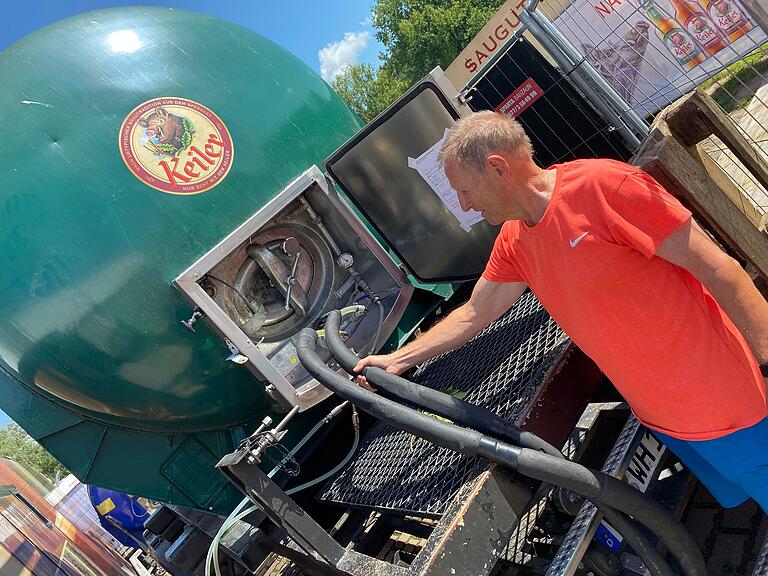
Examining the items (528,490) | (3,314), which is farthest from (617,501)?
(3,314)

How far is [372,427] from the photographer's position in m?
2.92

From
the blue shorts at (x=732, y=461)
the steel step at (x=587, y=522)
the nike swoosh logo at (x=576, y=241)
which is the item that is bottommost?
the blue shorts at (x=732, y=461)

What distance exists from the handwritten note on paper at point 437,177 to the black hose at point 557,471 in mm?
1388

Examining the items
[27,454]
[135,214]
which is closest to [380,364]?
[135,214]

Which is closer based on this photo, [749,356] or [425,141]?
[749,356]

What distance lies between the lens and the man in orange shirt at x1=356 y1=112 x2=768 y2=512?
146 cm

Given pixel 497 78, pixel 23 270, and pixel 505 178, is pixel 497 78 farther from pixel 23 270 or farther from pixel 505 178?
pixel 23 270

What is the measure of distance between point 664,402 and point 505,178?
2.71ft

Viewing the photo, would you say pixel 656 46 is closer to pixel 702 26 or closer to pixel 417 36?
pixel 702 26

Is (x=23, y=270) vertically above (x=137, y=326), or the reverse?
(x=23, y=270)

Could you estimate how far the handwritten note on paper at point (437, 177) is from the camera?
2771 millimetres

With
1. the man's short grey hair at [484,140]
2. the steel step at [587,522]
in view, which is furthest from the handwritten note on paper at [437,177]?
the steel step at [587,522]

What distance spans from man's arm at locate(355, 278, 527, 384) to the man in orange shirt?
0.26 metres

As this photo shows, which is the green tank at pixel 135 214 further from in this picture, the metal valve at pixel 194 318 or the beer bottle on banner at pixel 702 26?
the beer bottle on banner at pixel 702 26
